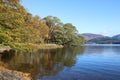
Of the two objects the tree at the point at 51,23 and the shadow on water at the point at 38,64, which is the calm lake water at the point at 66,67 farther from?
the tree at the point at 51,23

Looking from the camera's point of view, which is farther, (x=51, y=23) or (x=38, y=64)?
(x=51, y=23)

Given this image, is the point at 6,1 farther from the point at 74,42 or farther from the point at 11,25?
the point at 74,42

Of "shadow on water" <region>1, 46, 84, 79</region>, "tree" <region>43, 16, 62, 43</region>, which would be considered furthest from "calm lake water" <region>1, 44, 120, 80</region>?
"tree" <region>43, 16, 62, 43</region>

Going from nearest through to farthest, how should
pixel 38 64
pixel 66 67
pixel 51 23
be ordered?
pixel 66 67 < pixel 38 64 < pixel 51 23

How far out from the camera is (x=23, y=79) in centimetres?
1597

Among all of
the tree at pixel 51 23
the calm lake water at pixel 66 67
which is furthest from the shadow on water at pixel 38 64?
the tree at pixel 51 23

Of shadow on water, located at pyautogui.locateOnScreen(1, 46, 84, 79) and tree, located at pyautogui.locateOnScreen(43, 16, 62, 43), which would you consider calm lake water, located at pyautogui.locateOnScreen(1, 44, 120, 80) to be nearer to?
shadow on water, located at pyautogui.locateOnScreen(1, 46, 84, 79)

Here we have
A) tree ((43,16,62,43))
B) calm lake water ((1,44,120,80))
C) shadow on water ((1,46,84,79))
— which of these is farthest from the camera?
tree ((43,16,62,43))

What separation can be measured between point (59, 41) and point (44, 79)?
84840 millimetres

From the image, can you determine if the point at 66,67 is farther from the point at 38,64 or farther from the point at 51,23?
the point at 51,23

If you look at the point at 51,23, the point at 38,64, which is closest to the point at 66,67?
the point at 38,64

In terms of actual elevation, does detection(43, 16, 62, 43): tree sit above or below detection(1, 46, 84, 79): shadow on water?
above

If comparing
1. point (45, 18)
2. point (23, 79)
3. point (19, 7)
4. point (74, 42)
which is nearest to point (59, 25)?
point (45, 18)

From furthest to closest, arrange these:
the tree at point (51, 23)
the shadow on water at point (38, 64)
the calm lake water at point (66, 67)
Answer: the tree at point (51, 23) < the shadow on water at point (38, 64) < the calm lake water at point (66, 67)
